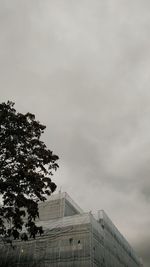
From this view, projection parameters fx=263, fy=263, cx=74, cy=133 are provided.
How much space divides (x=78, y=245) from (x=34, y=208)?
35.2 ft

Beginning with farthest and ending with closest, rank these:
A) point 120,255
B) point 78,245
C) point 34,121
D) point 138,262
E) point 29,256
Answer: point 138,262
point 120,255
point 29,256
point 78,245
point 34,121

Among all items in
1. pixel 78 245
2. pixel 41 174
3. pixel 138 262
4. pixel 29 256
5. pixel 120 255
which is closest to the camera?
pixel 41 174

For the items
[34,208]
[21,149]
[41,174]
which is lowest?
[34,208]

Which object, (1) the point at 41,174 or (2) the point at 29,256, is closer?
(1) the point at 41,174

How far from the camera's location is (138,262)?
4478cm

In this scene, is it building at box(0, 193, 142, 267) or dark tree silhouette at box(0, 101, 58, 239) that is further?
building at box(0, 193, 142, 267)

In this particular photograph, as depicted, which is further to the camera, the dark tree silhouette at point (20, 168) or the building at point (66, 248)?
the building at point (66, 248)

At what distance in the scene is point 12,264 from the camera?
83.9ft

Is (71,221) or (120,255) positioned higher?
(71,221)

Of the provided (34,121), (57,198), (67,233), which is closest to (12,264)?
(67,233)

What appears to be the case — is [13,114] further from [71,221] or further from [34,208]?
[71,221]

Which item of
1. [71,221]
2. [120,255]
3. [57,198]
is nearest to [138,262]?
[120,255]

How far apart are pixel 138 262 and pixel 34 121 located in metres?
38.0

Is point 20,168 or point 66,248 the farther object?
point 66,248
